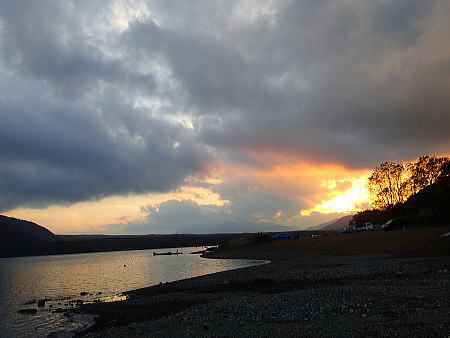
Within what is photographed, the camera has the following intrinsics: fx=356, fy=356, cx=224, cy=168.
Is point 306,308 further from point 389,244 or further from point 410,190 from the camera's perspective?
point 410,190

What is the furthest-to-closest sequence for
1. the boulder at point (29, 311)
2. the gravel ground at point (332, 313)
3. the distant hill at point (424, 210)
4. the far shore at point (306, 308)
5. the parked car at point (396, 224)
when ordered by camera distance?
the parked car at point (396, 224) < the distant hill at point (424, 210) < the boulder at point (29, 311) < the far shore at point (306, 308) < the gravel ground at point (332, 313)

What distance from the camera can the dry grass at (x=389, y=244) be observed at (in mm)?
44250

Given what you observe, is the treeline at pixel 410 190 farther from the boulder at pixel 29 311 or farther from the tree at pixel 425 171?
the boulder at pixel 29 311

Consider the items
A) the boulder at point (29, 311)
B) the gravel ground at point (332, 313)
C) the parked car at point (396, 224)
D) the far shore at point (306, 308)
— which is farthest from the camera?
the parked car at point (396, 224)

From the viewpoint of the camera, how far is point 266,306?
2088 centimetres

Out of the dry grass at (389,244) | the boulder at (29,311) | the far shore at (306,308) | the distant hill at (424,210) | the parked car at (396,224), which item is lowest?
the boulder at (29,311)

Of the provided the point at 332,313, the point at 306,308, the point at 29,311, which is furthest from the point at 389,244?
the point at 29,311

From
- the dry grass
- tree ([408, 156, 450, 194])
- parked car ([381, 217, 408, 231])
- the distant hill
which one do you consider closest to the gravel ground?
the dry grass

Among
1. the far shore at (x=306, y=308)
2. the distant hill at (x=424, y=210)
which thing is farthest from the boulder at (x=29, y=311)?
the distant hill at (x=424, y=210)

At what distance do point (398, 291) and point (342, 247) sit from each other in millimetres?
42642

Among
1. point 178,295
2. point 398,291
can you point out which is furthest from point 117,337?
point 398,291

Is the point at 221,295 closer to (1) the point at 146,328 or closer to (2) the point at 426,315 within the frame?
(1) the point at 146,328

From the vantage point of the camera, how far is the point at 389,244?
52719mm

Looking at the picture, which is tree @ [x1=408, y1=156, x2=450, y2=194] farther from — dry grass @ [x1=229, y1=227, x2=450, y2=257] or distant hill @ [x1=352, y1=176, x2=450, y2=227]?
dry grass @ [x1=229, y1=227, x2=450, y2=257]
